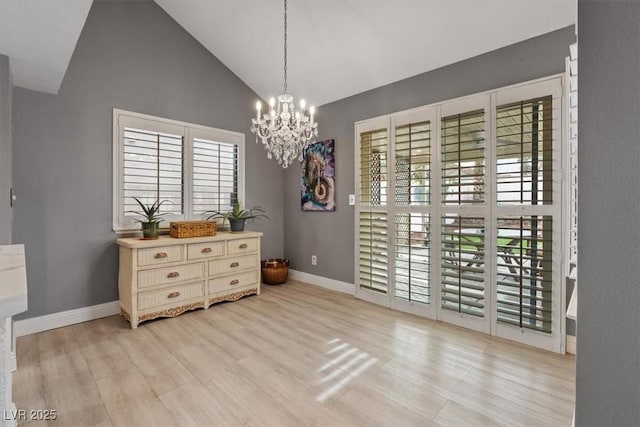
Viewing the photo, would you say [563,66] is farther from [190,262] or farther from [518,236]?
[190,262]

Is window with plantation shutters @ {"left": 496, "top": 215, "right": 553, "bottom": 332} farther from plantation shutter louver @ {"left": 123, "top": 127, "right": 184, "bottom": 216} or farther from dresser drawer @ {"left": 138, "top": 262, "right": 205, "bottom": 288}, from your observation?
plantation shutter louver @ {"left": 123, "top": 127, "right": 184, "bottom": 216}

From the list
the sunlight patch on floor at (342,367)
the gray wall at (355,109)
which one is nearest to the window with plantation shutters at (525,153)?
the gray wall at (355,109)

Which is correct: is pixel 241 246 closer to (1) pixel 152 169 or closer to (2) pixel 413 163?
(1) pixel 152 169

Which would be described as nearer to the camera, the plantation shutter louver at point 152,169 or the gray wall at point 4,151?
the gray wall at point 4,151

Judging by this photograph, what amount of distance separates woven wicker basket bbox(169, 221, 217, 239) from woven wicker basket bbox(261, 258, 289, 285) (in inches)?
39.5

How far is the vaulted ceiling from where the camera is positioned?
1786mm

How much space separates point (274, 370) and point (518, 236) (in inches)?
84.4

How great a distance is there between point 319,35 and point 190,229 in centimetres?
242

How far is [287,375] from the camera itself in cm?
189

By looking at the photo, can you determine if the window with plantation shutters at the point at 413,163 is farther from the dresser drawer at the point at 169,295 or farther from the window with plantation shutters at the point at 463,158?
the dresser drawer at the point at 169,295

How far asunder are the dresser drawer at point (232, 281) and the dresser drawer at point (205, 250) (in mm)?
285

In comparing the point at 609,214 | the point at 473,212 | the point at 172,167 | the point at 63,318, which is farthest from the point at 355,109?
the point at 63,318

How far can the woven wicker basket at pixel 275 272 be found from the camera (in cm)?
396

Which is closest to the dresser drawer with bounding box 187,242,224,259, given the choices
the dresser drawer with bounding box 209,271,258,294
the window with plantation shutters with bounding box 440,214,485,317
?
the dresser drawer with bounding box 209,271,258,294
